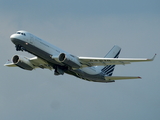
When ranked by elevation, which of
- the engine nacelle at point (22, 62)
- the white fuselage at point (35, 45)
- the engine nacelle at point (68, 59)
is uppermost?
the white fuselage at point (35, 45)

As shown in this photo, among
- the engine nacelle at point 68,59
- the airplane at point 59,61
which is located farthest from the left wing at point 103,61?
the engine nacelle at point 68,59

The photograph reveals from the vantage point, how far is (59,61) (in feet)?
218

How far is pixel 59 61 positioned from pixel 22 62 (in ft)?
25.8

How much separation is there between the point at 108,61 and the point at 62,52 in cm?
708

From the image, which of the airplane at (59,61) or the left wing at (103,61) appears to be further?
the left wing at (103,61)

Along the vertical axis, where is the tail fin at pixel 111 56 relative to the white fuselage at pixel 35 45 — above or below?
below

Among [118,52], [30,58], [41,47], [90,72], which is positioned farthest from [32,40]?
[118,52]

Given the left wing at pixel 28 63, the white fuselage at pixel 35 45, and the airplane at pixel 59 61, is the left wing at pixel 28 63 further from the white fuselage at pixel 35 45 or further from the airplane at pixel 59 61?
the white fuselage at pixel 35 45

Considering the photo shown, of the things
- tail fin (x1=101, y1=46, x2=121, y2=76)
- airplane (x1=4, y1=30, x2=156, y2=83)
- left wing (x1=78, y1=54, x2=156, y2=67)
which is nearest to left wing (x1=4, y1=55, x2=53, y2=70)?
airplane (x1=4, y1=30, x2=156, y2=83)

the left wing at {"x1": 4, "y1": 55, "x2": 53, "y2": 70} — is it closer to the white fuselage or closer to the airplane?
the airplane

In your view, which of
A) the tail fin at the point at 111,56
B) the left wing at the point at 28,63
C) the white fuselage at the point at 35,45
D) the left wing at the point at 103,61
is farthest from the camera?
the tail fin at the point at 111,56

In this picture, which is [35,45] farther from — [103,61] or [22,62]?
[103,61]

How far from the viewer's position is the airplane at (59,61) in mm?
64438

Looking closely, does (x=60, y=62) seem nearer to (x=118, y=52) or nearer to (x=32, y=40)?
(x=32, y=40)
